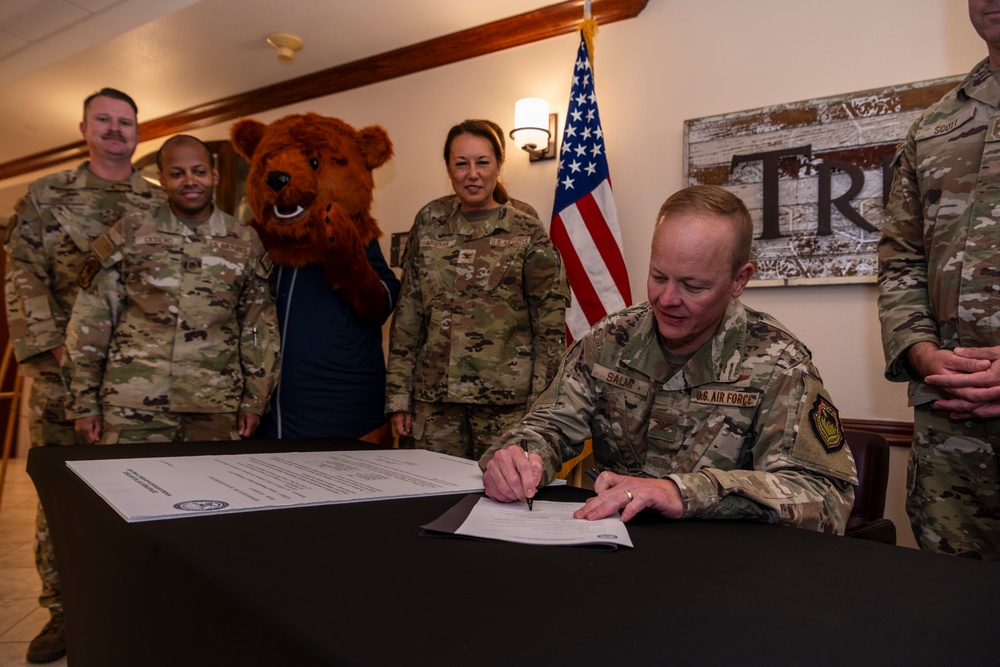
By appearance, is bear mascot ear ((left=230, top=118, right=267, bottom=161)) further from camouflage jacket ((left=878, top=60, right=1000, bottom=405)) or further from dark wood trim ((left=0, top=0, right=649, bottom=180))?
camouflage jacket ((left=878, top=60, right=1000, bottom=405))

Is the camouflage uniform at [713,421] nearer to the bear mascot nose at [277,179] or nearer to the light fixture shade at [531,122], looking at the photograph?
the bear mascot nose at [277,179]

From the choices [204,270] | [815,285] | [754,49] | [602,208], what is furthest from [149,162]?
[815,285]

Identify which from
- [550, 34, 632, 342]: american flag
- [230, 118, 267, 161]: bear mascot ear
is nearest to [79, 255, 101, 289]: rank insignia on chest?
[230, 118, 267, 161]: bear mascot ear

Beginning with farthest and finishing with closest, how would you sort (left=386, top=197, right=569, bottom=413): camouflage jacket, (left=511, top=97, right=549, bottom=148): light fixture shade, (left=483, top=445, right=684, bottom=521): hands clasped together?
1. (left=511, top=97, right=549, bottom=148): light fixture shade
2. (left=386, top=197, right=569, bottom=413): camouflage jacket
3. (left=483, top=445, right=684, bottom=521): hands clasped together

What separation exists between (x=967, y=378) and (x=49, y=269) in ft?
8.29

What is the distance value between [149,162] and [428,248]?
3.37m

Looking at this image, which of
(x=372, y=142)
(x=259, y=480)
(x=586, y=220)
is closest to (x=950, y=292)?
(x=259, y=480)

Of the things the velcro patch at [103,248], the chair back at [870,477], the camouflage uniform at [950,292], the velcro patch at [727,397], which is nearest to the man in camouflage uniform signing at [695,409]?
the velcro patch at [727,397]

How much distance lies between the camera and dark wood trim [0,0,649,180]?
284 centimetres

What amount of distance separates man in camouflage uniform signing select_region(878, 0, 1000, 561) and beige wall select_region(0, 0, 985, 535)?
915 mm

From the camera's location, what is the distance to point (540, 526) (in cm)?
79

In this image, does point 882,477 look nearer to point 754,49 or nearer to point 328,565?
point 328,565

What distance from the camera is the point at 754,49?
245cm

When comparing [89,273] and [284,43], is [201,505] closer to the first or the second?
[89,273]
